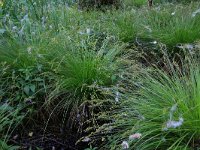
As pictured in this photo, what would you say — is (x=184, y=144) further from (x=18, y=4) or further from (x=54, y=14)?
(x=18, y=4)

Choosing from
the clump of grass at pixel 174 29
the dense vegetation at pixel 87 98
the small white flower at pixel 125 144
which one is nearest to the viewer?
the small white flower at pixel 125 144

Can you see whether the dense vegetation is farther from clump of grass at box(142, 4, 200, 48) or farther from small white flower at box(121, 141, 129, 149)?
clump of grass at box(142, 4, 200, 48)

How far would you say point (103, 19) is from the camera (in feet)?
18.1

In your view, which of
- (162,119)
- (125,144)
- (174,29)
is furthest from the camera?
(174,29)

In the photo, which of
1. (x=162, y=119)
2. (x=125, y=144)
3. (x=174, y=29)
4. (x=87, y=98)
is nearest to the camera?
(x=125, y=144)

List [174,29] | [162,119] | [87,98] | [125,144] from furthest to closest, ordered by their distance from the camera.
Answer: [174,29]
[87,98]
[162,119]
[125,144]

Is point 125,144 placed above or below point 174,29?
below

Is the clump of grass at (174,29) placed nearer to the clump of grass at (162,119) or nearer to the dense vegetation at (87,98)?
the dense vegetation at (87,98)

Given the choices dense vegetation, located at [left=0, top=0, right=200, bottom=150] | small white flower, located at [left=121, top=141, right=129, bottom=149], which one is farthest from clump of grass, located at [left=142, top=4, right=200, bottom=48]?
small white flower, located at [left=121, top=141, right=129, bottom=149]

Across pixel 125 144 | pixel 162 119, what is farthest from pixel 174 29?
pixel 125 144

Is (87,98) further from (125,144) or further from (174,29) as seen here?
(174,29)

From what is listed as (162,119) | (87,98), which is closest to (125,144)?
(162,119)

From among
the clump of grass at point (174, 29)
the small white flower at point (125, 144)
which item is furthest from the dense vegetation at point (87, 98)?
the clump of grass at point (174, 29)

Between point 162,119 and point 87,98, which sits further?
point 87,98
